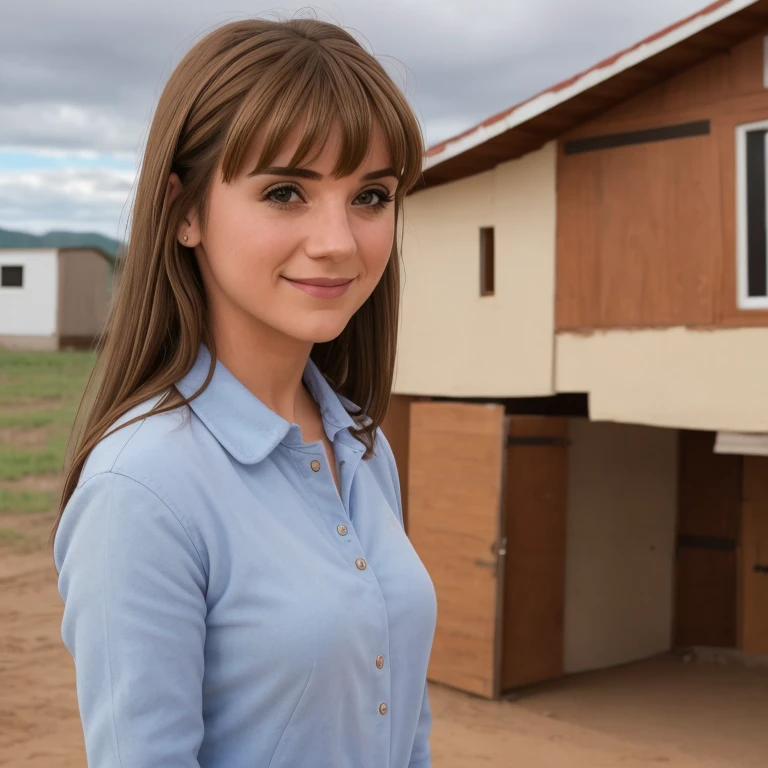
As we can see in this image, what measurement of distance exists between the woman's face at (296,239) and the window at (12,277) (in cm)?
3341

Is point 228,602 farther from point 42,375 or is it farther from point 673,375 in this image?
point 42,375

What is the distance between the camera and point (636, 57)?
315 inches

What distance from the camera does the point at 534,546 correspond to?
10555 mm

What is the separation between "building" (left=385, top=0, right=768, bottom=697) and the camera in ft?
26.7

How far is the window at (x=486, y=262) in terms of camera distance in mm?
10023

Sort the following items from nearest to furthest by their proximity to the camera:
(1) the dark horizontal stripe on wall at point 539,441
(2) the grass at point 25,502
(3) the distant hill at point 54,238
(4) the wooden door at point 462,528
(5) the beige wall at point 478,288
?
(5) the beige wall at point 478,288, (4) the wooden door at point 462,528, (1) the dark horizontal stripe on wall at point 539,441, (2) the grass at point 25,502, (3) the distant hill at point 54,238

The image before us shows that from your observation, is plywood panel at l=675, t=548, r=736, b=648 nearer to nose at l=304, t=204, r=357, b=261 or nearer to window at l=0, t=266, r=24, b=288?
nose at l=304, t=204, r=357, b=261

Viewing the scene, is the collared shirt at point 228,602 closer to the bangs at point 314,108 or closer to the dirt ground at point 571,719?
the bangs at point 314,108

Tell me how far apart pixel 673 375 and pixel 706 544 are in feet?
15.0

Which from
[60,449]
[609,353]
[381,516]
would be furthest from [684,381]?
[60,449]

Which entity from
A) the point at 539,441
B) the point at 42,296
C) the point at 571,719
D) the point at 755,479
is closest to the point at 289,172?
the point at 539,441

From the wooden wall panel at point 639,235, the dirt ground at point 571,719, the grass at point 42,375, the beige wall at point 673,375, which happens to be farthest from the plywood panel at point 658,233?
the grass at point 42,375

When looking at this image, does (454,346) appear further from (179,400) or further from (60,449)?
(60,449)

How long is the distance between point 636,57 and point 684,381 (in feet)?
8.35
